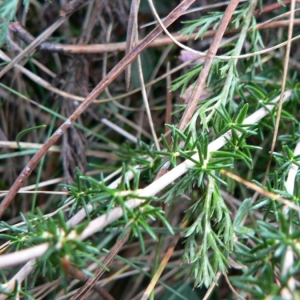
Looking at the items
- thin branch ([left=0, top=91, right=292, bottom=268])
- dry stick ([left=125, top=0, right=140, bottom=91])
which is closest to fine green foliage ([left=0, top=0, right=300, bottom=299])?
thin branch ([left=0, top=91, right=292, bottom=268])

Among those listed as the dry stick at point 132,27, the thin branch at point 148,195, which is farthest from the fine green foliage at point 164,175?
the dry stick at point 132,27

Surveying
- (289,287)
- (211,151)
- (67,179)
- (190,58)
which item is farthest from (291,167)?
(67,179)

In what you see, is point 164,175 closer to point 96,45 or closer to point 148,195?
point 148,195

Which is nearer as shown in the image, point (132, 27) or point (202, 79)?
point (202, 79)

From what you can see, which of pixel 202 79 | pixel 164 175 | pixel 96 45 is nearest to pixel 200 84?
pixel 202 79

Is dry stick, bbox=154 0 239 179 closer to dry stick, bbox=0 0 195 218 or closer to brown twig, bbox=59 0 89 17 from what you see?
dry stick, bbox=0 0 195 218

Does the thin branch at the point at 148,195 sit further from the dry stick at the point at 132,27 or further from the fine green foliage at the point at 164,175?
the dry stick at the point at 132,27

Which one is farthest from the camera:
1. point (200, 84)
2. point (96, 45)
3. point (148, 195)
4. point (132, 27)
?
point (96, 45)

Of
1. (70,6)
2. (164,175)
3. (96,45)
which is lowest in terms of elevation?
(164,175)

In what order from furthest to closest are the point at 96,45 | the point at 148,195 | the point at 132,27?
the point at 96,45 → the point at 132,27 → the point at 148,195

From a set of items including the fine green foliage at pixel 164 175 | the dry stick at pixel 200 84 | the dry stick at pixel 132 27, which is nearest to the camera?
the fine green foliage at pixel 164 175

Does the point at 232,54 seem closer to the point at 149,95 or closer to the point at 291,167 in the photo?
the point at 291,167
